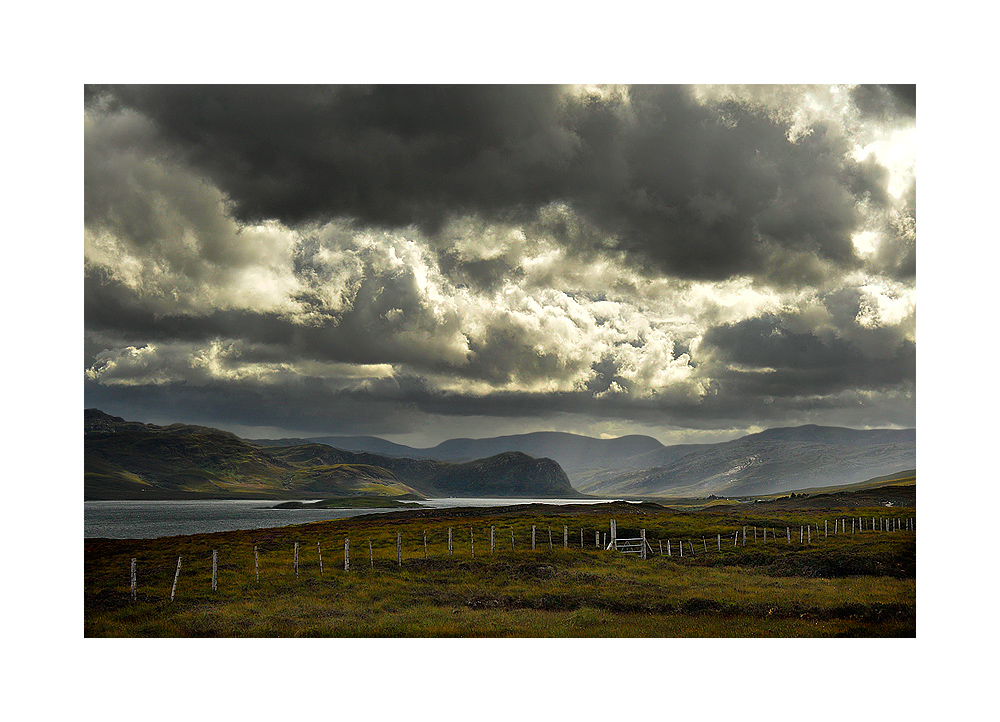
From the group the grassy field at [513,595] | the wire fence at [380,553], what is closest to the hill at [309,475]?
the wire fence at [380,553]

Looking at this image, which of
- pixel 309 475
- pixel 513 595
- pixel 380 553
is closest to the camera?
pixel 513 595

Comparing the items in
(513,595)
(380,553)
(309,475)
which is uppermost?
(513,595)

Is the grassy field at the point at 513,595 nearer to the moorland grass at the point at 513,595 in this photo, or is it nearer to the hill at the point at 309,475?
the moorland grass at the point at 513,595

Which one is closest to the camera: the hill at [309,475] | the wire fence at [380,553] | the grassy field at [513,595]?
the grassy field at [513,595]

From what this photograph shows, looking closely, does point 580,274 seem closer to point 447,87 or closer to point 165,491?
point 447,87

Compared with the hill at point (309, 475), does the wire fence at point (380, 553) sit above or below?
above

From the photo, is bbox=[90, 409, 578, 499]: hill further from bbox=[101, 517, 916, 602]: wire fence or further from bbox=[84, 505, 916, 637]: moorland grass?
bbox=[84, 505, 916, 637]: moorland grass

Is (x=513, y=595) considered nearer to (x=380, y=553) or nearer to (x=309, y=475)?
(x=380, y=553)

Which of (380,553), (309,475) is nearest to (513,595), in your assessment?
(380,553)

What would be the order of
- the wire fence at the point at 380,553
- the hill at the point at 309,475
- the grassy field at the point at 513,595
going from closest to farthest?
the grassy field at the point at 513,595
the wire fence at the point at 380,553
the hill at the point at 309,475

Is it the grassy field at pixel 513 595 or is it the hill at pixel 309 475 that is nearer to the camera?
the grassy field at pixel 513 595

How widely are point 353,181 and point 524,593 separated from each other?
2079cm

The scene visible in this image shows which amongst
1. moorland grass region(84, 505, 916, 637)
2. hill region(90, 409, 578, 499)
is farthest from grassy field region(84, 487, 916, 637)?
hill region(90, 409, 578, 499)

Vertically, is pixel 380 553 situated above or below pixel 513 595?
below
